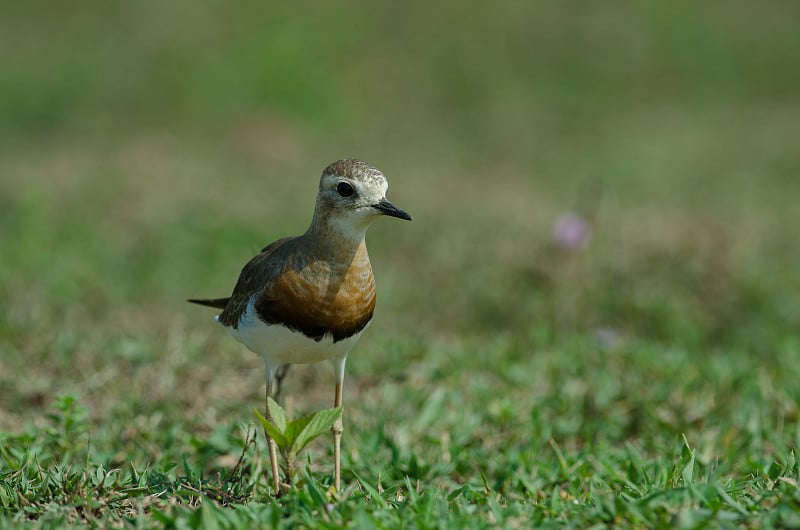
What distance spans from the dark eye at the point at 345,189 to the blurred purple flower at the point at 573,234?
348 centimetres

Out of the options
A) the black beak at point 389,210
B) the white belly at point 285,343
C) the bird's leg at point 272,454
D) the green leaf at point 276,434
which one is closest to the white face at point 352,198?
the black beak at point 389,210

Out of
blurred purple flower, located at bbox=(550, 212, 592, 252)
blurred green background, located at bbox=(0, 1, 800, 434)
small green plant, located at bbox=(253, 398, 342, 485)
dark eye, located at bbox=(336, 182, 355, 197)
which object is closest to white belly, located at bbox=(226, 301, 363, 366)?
small green plant, located at bbox=(253, 398, 342, 485)

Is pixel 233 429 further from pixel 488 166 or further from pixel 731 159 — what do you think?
pixel 731 159

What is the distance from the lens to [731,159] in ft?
40.9

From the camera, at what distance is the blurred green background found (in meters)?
6.31

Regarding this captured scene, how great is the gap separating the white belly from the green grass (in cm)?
50

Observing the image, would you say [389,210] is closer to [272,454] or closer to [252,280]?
[252,280]

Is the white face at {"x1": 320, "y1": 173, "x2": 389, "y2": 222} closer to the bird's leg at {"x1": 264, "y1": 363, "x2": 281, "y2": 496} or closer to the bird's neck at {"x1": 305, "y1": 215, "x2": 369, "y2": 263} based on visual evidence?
the bird's neck at {"x1": 305, "y1": 215, "x2": 369, "y2": 263}

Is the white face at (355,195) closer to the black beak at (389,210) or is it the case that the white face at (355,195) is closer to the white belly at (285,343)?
the black beak at (389,210)

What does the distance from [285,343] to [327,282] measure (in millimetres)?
281

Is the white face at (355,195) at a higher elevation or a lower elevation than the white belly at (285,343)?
higher

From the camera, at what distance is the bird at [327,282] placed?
3215 mm

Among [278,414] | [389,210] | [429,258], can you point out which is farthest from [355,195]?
[429,258]

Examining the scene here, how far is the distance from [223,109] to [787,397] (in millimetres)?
10612
